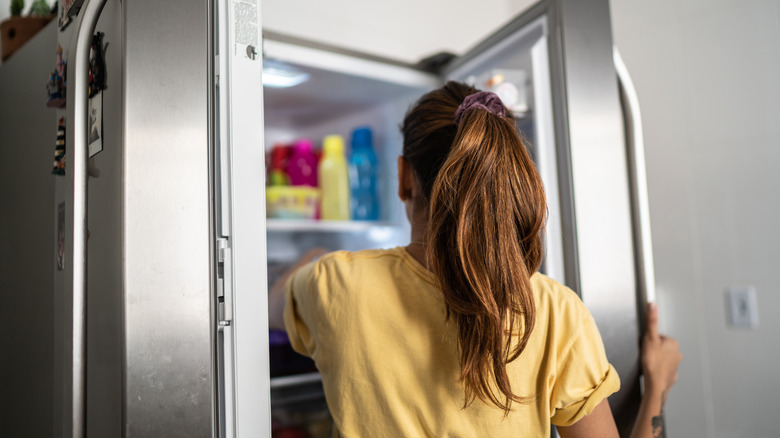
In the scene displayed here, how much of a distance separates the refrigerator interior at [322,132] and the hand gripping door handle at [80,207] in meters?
0.65

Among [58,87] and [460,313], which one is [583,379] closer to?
[460,313]

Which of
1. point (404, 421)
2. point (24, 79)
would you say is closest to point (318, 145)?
point (24, 79)

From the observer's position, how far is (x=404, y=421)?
0.73 m

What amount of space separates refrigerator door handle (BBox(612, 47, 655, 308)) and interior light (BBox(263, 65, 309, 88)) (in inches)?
31.0

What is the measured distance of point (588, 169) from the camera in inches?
40.5

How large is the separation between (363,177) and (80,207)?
3.71ft

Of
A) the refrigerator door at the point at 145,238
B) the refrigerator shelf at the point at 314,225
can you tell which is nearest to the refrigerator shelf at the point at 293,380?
the refrigerator shelf at the point at 314,225

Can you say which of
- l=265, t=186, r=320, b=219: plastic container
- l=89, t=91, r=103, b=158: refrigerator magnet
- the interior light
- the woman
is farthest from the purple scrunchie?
l=265, t=186, r=320, b=219: plastic container

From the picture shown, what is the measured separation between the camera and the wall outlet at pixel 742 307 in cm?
133

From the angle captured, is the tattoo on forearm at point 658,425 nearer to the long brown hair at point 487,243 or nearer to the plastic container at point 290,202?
the long brown hair at point 487,243

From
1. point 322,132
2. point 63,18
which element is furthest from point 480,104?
point 322,132

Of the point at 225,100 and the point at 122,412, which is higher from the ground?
the point at 225,100

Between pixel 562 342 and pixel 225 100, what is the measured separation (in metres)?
0.54

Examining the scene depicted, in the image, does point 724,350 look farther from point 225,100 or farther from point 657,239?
point 225,100
